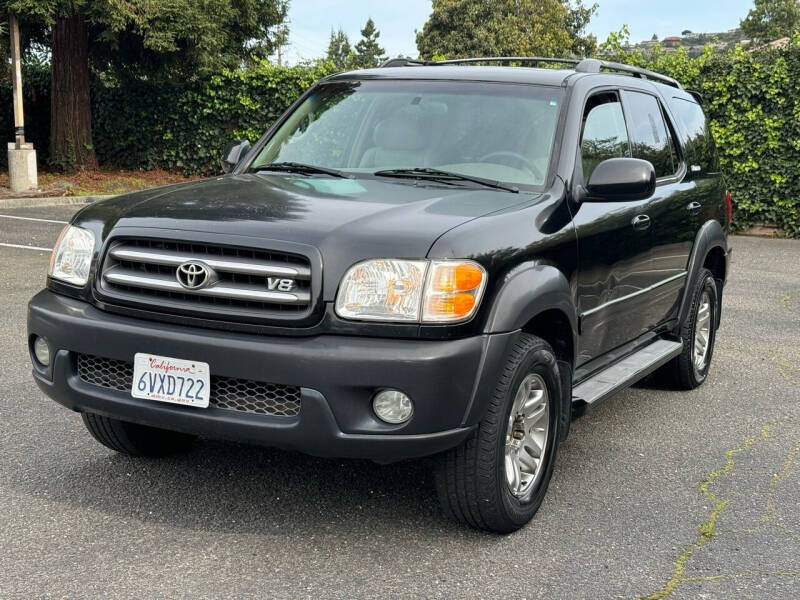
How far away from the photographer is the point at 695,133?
6426mm

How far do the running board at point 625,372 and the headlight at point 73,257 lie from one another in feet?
7.10

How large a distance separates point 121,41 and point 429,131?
1622cm

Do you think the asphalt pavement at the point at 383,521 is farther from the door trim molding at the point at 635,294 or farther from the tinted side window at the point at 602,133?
the tinted side window at the point at 602,133

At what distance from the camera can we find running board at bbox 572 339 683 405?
Result: 4518 mm

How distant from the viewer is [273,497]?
4.16 meters

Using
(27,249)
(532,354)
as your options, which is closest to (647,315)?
(532,354)

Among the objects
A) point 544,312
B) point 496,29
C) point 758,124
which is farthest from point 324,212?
point 496,29

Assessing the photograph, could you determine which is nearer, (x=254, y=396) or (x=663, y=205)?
(x=254, y=396)

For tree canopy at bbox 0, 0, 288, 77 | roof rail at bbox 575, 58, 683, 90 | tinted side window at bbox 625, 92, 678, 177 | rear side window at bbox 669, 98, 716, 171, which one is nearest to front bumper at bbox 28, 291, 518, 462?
roof rail at bbox 575, 58, 683, 90

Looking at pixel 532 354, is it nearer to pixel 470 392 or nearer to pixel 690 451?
pixel 470 392

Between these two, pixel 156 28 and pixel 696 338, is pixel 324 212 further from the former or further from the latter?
pixel 156 28

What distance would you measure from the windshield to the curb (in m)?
12.7

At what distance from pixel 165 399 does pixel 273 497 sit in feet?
2.71

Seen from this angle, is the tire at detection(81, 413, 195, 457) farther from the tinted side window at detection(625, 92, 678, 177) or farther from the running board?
the tinted side window at detection(625, 92, 678, 177)
